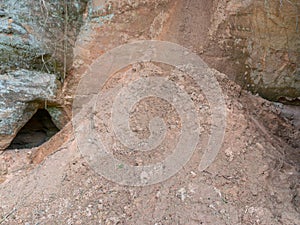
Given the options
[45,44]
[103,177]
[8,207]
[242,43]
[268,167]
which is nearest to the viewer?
[268,167]

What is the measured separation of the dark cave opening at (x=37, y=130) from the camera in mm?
2723

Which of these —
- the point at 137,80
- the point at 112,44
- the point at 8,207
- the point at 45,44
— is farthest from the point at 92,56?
the point at 8,207

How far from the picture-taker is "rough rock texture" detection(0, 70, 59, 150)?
2.23 metres

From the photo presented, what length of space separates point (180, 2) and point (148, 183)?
123 cm

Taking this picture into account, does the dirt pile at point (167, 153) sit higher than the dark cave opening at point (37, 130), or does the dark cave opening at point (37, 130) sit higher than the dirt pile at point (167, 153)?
the dirt pile at point (167, 153)

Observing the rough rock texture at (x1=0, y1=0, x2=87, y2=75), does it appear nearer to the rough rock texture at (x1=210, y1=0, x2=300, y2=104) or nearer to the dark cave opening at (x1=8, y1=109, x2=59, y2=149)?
the dark cave opening at (x1=8, y1=109, x2=59, y2=149)

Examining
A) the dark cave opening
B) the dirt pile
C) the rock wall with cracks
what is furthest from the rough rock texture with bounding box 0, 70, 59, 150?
the dark cave opening

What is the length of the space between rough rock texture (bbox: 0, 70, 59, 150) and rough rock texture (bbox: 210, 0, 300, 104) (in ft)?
4.16

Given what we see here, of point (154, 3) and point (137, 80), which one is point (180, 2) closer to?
point (154, 3)

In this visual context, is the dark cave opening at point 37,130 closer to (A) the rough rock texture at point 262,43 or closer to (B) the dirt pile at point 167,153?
(B) the dirt pile at point 167,153

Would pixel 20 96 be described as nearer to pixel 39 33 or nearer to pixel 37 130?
pixel 39 33

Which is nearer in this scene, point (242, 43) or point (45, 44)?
point (242, 43)

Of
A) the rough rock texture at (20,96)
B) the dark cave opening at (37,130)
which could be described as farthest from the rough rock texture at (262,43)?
the dark cave opening at (37,130)

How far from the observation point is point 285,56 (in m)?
1.97
